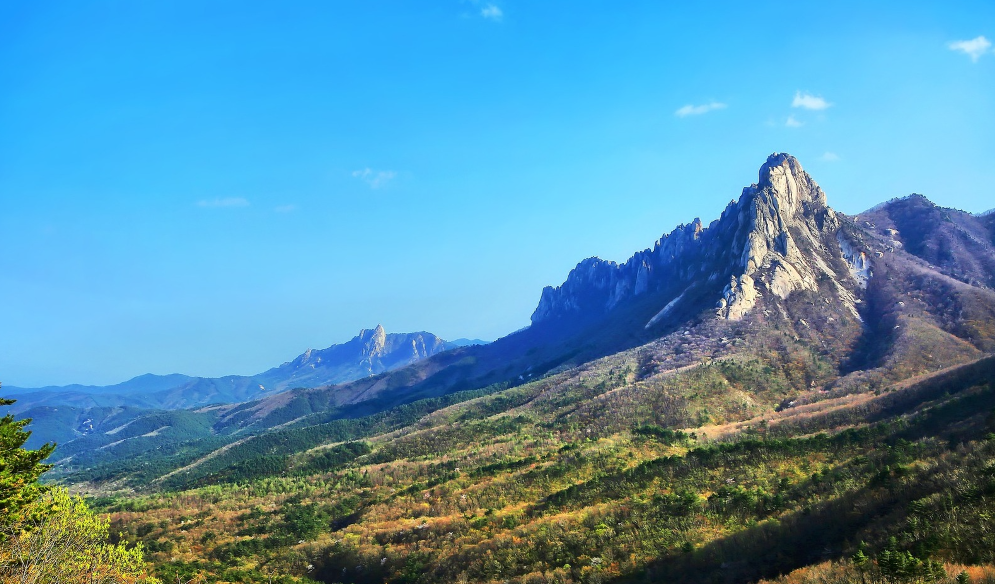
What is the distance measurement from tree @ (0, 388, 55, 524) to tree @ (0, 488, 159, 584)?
1.11 metres

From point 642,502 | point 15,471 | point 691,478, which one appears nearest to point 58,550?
point 15,471

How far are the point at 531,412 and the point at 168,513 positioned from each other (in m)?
93.1

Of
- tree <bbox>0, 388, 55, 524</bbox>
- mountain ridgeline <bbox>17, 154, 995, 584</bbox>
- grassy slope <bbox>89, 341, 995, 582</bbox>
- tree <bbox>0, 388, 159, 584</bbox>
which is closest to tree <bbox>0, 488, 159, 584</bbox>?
tree <bbox>0, 388, 159, 584</bbox>

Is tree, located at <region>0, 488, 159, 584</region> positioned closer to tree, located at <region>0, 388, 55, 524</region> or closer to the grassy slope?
tree, located at <region>0, 388, 55, 524</region>

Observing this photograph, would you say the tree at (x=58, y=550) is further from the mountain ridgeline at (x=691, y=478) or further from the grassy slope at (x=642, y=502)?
the grassy slope at (x=642, y=502)

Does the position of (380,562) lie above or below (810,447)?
below

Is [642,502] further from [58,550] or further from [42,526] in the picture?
[42,526]

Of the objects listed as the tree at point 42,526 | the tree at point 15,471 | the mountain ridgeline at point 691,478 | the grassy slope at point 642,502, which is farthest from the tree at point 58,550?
the grassy slope at point 642,502

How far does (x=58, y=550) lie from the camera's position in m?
28.8

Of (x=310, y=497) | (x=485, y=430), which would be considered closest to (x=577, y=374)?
(x=485, y=430)

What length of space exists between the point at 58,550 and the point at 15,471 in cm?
925

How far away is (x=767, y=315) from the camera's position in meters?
182

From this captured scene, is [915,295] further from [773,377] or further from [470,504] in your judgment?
[470,504]

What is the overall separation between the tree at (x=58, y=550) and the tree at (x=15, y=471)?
3.63 ft
